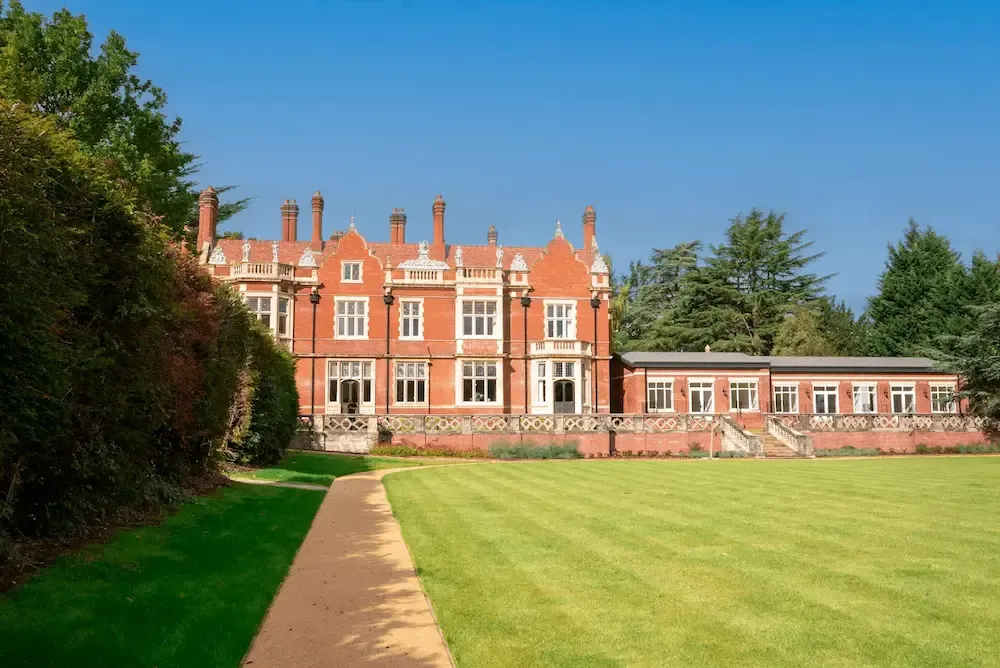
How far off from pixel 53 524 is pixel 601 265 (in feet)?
111

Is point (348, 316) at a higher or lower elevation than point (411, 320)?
higher

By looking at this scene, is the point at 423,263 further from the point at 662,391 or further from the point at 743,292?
the point at 743,292

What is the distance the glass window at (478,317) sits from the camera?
3775cm

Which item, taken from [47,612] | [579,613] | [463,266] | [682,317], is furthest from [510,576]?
[682,317]

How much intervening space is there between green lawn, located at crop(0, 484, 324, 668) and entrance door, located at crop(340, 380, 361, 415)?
26788mm

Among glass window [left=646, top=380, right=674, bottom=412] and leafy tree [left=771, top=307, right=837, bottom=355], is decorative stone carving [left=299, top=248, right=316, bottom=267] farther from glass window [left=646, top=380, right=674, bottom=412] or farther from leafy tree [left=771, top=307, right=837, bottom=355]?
leafy tree [left=771, top=307, right=837, bottom=355]

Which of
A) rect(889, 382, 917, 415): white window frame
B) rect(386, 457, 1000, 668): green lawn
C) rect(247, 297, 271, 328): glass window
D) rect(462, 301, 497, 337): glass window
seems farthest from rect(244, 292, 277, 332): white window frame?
rect(889, 382, 917, 415): white window frame

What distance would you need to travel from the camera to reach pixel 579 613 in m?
6.31

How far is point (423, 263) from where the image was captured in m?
38.6

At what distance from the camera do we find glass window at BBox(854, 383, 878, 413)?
3966 cm

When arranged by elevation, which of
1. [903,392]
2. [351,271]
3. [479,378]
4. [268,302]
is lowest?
[903,392]

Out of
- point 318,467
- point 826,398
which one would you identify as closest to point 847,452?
point 826,398

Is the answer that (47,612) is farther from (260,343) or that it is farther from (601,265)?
(601,265)

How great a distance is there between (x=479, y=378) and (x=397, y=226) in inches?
437
